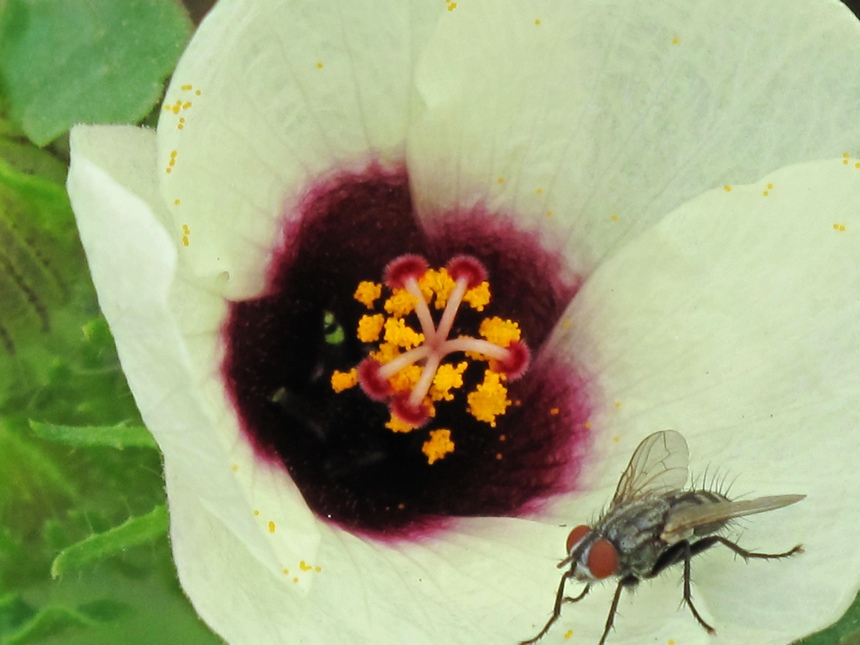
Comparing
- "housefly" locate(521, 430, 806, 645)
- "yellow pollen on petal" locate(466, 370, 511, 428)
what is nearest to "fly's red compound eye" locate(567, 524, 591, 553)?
"housefly" locate(521, 430, 806, 645)

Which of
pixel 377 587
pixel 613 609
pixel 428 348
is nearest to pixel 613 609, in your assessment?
pixel 613 609

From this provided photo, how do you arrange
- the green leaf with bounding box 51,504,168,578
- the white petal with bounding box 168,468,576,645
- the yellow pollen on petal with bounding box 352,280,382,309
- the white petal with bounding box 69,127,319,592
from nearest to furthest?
the white petal with bounding box 69,127,319,592 → the white petal with bounding box 168,468,576,645 → the green leaf with bounding box 51,504,168,578 → the yellow pollen on petal with bounding box 352,280,382,309

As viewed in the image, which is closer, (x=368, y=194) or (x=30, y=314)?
(x=368, y=194)

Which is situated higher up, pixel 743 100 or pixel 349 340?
pixel 743 100

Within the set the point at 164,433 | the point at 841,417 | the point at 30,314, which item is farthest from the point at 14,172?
the point at 841,417

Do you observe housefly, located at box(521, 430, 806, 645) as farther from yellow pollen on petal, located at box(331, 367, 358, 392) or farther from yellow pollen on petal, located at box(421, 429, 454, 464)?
yellow pollen on petal, located at box(331, 367, 358, 392)

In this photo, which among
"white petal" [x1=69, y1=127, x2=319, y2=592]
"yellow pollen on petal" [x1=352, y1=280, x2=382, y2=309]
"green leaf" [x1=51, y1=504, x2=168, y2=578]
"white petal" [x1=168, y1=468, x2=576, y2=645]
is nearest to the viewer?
"white petal" [x1=69, y1=127, x2=319, y2=592]

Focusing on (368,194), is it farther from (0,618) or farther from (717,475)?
(0,618)
